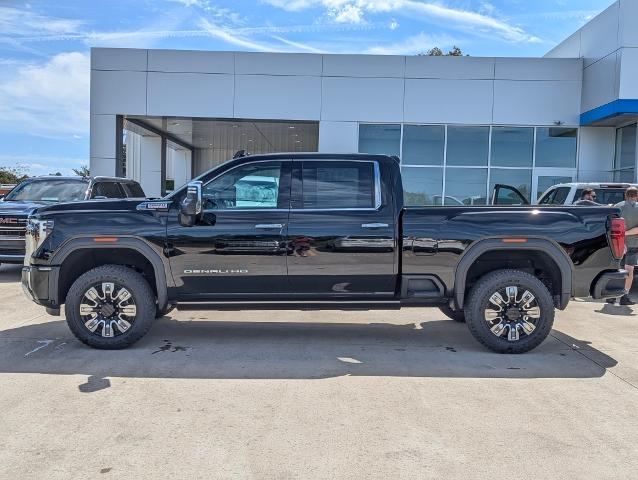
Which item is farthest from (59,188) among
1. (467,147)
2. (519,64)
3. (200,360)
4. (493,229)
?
(519,64)

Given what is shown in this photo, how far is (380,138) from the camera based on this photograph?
1655 centimetres

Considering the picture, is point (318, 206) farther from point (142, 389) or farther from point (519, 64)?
point (519, 64)

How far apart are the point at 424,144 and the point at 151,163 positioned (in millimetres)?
12372

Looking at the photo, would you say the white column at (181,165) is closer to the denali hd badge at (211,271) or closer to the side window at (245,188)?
the side window at (245,188)

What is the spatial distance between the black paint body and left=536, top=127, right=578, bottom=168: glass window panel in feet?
37.4

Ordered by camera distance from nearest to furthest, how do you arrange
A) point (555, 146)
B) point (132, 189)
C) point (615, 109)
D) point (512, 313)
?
point (512, 313) < point (132, 189) < point (615, 109) < point (555, 146)

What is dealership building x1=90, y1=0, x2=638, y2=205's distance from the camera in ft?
53.0

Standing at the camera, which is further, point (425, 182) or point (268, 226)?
point (425, 182)

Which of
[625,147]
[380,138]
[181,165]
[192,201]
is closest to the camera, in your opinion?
[192,201]

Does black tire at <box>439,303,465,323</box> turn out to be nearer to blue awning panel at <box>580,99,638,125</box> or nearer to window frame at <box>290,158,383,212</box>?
window frame at <box>290,158,383,212</box>

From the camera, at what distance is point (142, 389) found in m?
4.73

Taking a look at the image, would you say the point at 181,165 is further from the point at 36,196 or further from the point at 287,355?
the point at 287,355

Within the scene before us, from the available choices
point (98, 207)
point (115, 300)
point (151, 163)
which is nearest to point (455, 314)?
point (115, 300)

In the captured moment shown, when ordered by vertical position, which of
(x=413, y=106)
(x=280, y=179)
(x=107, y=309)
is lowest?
(x=107, y=309)
